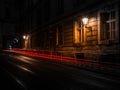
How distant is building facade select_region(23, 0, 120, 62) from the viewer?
15969 mm

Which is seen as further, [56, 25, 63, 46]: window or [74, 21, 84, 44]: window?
[56, 25, 63, 46]: window

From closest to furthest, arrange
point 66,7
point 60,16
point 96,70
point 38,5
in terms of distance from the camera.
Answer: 1. point 96,70
2. point 66,7
3. point 60,16
4. point 38,5

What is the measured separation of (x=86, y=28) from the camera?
1955 centimetres

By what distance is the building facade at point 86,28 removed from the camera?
52.4 ft

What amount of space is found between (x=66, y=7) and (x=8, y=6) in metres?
37.0

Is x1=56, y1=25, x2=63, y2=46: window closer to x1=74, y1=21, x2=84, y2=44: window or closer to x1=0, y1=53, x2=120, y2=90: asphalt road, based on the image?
x1=74, y1=21, x2=84, y2=44: window

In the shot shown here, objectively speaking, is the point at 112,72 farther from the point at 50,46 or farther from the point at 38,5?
the point at 38,5

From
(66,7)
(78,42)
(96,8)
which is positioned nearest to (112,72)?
(96,8)

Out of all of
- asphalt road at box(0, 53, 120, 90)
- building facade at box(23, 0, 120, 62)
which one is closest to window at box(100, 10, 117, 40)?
building facade at box(23, 0, 120, 62)

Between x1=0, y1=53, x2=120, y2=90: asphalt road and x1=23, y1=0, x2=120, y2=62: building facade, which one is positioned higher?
x1=23, y1=0, x2=120, y2=62: building facade

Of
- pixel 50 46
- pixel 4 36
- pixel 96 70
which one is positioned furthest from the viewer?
pixel 4 36

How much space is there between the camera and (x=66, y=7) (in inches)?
957

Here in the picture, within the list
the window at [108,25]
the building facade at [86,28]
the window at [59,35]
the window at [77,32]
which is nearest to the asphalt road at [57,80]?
the building facade at [86,28]

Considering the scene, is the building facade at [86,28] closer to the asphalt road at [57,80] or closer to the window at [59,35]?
the window at [59,35]
